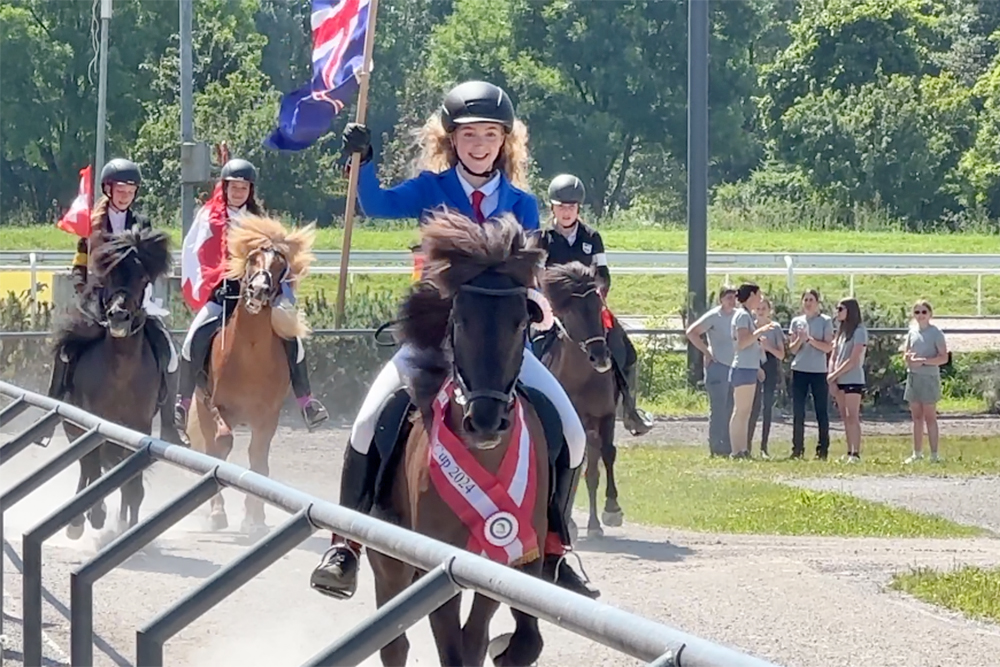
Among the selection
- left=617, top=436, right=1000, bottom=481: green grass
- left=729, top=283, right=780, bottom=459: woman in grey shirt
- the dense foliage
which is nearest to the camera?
left=617, top=436, right=1000, bottom=481: green grass

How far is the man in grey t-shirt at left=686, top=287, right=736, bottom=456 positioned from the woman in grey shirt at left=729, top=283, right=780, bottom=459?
6.5 inches

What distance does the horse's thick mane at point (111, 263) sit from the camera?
11250 mm

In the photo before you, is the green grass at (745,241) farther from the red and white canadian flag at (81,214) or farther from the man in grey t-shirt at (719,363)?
the man in grey t-shirt at (719,363)

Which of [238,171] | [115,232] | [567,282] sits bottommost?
[567,282]

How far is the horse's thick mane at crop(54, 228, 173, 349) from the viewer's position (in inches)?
443

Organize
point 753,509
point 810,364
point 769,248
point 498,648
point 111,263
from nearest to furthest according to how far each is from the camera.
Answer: point 498,648 < point 111,263 < point 753,509 < point 810,364 < point 769,248

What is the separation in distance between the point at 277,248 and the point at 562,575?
576 cm

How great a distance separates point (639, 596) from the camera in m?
9.98

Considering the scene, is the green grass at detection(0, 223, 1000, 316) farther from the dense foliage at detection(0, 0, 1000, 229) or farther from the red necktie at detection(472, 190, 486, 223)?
the red necktie at detection(472, 190, 486, 223)

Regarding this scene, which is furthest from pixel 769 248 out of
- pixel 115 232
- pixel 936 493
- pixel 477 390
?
pixel 477 390

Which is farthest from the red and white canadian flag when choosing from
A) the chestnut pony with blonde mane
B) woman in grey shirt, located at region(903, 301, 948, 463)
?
woman in grey shirt, located at region(903, 301, 948, 463)

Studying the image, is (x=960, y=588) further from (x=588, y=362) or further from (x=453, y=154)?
(x=453, y=154)

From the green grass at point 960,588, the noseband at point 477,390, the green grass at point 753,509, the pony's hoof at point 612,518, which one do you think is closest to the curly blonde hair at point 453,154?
the noseband at point 477,390

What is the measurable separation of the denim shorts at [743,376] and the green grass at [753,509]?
5.31 feet
